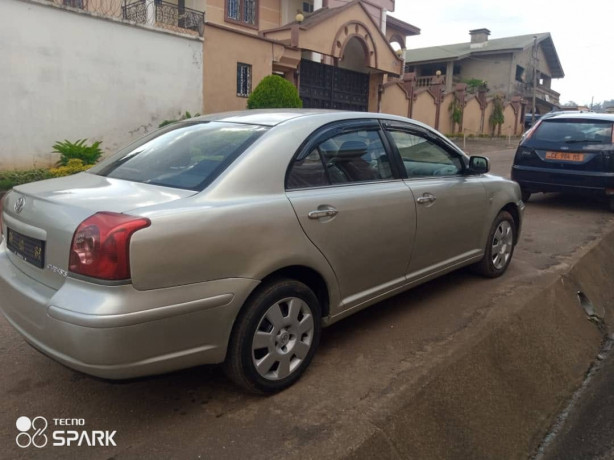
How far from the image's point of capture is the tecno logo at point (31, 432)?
242 cm

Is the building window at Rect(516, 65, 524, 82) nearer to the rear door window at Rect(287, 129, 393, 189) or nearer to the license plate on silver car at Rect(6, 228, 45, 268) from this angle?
the rear door window at Rect(287, 129, 393, 189)

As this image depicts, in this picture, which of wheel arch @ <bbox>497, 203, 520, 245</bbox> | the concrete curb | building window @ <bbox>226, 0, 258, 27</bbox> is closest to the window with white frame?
building window @ <bbox>226, 0, 258, 27</bbox>

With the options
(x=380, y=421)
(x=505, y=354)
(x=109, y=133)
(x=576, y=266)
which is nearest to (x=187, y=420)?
(x=380, y=421)

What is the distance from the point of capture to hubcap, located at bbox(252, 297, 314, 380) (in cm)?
269

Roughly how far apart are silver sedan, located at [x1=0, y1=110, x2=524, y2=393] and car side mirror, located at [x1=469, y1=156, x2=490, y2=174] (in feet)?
2.04

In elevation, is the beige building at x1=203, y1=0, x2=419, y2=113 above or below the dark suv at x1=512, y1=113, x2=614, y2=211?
above

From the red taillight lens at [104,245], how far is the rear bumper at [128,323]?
7 cm

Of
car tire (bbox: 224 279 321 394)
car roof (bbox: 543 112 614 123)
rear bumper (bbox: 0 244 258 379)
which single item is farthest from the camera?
car roof (bbox: 543 112 614 123)

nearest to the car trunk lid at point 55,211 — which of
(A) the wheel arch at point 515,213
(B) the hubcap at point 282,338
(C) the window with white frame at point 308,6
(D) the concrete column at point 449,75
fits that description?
(B) the hubcap at point 282,338

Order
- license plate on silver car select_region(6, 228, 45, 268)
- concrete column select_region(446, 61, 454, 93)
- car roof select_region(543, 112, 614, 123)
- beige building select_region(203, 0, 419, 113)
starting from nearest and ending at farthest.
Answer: license plate on silver car select_region(6, 228, 45, 268)
car roof select_region(543, 112, 614, 123)
beige building select_region(203, 0, 419, 113)
concrete column select_region(446, 61, 454, 93)

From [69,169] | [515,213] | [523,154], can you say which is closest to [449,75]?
[523,154]

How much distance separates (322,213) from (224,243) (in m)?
0.71

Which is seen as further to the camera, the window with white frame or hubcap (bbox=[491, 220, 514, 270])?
the window with white frame

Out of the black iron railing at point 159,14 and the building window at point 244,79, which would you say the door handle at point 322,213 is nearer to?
the black iron railing at point 159,14
